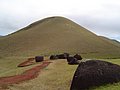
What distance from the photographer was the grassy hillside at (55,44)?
125m

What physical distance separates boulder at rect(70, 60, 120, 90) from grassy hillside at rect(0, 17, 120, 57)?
82.8m

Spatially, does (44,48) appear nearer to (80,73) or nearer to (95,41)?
(95,41)

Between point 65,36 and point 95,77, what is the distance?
128 meters

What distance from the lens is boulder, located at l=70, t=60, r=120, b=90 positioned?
100 ft

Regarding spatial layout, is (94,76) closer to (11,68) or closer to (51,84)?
(51,84)

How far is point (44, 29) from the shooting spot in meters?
179

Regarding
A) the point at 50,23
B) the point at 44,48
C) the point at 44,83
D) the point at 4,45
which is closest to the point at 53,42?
the point at 44,48

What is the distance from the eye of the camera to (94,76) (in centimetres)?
3066

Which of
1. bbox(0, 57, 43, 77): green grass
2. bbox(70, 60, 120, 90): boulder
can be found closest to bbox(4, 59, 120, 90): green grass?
bbox(70, 60, 120, 90): boulder

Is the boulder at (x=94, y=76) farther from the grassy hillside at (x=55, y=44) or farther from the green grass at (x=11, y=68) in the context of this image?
the grassy hillside at (x=55, y=44)

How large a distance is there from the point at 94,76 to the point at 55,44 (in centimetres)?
10853

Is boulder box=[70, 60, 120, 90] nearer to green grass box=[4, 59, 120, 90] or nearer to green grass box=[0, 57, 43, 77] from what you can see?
green grass box=[4, 59, 120, 90]

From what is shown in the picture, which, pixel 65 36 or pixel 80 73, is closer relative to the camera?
pixel 80 73

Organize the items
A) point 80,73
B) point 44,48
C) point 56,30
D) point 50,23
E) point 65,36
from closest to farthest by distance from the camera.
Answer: point 80,73 < point 44,48 < point 65,36 < point 56,30 < point 50,23
